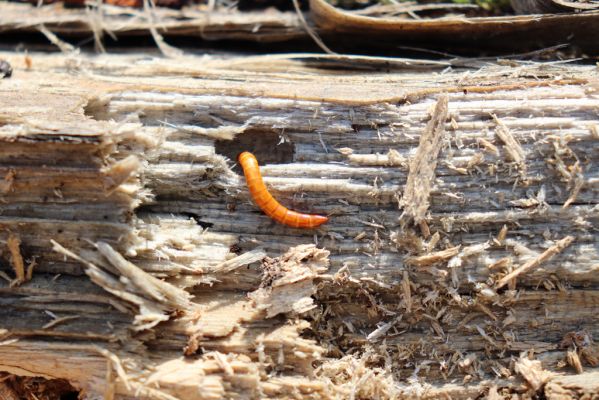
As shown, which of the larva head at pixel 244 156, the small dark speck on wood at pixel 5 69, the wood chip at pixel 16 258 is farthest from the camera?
the small dark speck on wood at pixel 5 69

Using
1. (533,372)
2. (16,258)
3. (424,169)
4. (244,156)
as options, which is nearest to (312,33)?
(244,156)

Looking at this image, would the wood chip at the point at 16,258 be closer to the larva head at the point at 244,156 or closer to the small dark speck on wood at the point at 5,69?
the larva head at the point at 244,156

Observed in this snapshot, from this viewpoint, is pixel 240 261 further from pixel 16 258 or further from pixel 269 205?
pixel 16 258

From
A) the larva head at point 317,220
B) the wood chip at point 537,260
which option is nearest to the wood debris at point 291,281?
the larva head at point 317,220

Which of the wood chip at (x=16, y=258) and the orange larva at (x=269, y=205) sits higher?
the orange larva at (x=269, y=205)

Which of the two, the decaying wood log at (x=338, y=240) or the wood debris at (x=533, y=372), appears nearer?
the decaying wood log at (x=338, y=240)

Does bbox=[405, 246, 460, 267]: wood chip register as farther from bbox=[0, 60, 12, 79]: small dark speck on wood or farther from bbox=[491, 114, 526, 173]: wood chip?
bbox=[0, 60, 12, 79]: small dark speck on wood

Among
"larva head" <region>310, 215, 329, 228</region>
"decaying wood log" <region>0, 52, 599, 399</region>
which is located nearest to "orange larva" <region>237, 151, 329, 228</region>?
"larva head" <region>310, 215, 329, 228</region>
